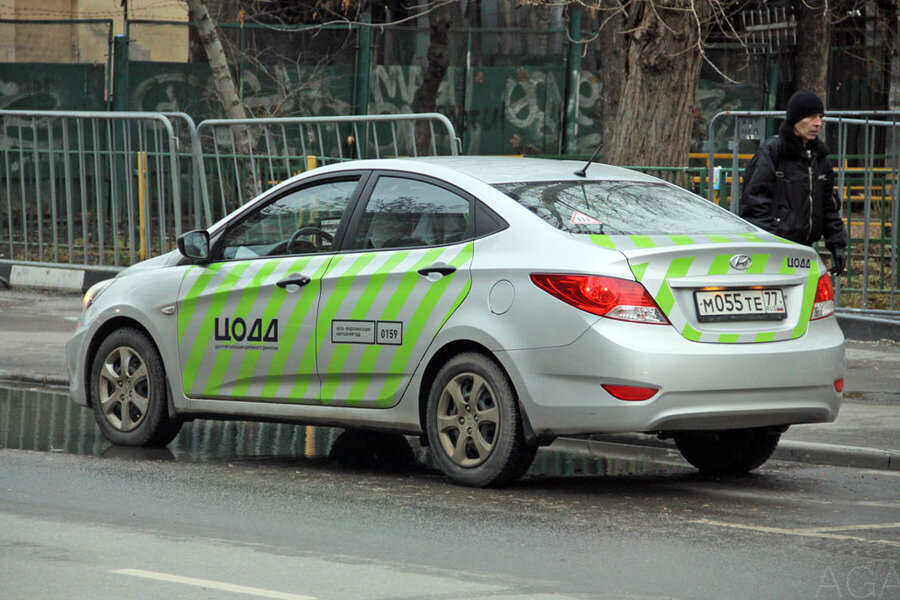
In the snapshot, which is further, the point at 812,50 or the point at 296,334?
the point at 812,50

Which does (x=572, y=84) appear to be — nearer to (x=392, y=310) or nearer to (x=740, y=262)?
(x=392, y=310)

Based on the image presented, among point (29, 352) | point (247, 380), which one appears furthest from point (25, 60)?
point (247, 380)

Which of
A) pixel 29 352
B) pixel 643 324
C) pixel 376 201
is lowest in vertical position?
pixel 29 352

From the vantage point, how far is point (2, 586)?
205 inches

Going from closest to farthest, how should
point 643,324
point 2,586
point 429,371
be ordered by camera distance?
point 2,586
point 643,324
point 429,371

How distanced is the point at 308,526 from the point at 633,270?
1764 mm

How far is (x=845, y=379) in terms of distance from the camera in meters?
11.0

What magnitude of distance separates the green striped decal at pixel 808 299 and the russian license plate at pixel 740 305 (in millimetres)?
96

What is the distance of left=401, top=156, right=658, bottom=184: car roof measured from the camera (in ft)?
24.8

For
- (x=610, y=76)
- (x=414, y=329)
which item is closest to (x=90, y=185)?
(x=610, y=76)

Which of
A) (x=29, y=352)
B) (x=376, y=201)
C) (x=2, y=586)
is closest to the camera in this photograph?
(x=2, y=586)

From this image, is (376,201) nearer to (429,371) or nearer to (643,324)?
(429,371)

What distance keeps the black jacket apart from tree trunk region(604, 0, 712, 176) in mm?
3851

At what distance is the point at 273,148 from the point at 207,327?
7.01 metres
